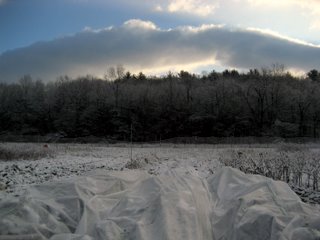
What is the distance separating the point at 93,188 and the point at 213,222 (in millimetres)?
3159

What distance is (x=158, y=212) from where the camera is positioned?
6.89 metres

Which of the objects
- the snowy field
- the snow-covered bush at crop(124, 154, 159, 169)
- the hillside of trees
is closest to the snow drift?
the snowy field

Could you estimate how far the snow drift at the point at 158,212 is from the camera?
617cm

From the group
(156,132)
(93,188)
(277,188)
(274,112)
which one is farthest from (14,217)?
(274,112)

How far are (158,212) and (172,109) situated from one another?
64742 millimetres

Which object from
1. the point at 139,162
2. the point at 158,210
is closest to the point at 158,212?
the point at 158,210

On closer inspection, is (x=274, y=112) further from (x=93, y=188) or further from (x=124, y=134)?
(x=93, y=188)

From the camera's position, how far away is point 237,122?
6612cm

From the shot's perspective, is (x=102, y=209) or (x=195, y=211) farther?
(x=102, y=209)

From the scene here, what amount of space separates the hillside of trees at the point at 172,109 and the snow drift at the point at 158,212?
5268 centimetres

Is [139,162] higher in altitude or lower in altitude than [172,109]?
lower

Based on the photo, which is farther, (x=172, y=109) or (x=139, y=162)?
(x=172, y=109)

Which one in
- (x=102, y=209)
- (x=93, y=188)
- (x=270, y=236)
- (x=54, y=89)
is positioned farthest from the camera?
(x=54, y=89)

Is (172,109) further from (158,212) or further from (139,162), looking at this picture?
(158,212)
